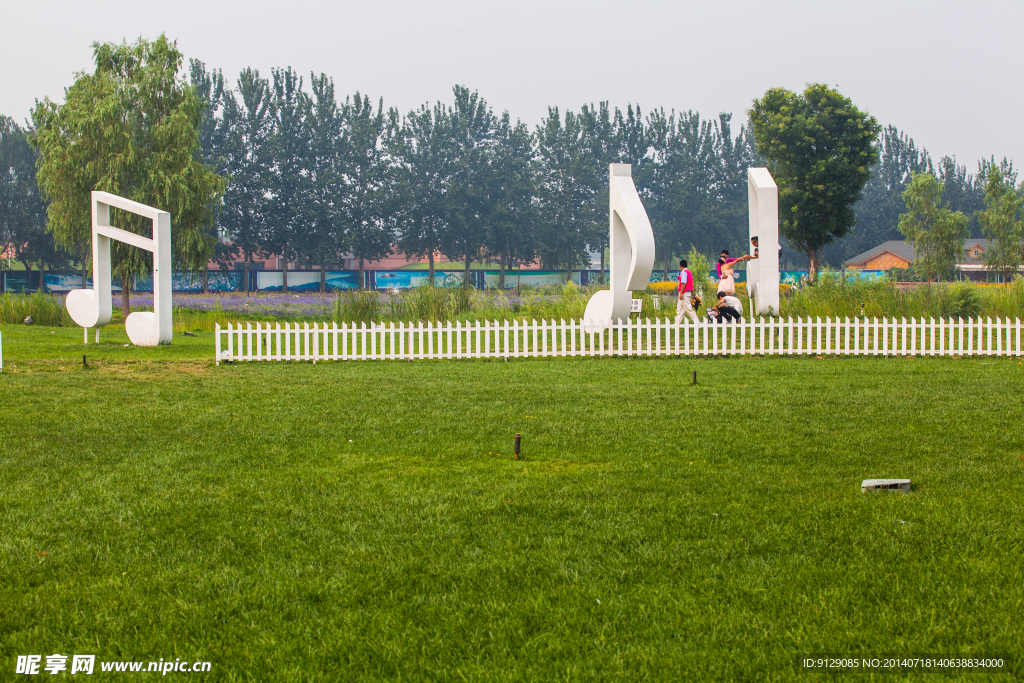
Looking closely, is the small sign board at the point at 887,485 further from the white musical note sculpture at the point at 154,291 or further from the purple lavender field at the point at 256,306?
the purple lavender field at the point at 256,306

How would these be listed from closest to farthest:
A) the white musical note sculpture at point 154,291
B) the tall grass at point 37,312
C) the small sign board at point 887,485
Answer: the small sign board at point 887,485
the white musical note sculpture at point 154,291
the tall grass at point 37,312

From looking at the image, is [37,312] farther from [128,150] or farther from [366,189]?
[366,189]

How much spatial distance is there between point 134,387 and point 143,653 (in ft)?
28.5

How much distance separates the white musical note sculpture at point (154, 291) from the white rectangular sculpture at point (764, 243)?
13974 millimetres

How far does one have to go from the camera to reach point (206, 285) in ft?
188

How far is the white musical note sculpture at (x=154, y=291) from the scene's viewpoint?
1741cm

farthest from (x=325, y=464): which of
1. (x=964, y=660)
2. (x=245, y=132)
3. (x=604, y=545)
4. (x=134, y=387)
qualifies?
(x=245, y=132)

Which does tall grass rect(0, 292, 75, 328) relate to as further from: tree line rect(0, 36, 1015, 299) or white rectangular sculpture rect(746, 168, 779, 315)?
white rectangular sculpture rect(746, 168, 779, 315)

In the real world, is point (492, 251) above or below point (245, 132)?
below

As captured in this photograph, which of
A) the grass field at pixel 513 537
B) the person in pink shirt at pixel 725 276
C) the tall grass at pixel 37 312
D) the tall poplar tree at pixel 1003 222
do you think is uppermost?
the tall poplar tree at pixel 1003 222

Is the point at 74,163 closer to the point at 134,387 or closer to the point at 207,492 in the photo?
the point at 134,387

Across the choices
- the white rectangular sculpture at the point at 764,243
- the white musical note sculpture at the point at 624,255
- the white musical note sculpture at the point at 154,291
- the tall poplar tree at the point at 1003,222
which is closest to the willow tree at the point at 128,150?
the white musical note sculpture at the point at 154,291

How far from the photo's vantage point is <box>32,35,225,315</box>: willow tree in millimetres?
28656

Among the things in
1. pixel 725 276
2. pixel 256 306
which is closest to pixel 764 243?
pixel 725 276
